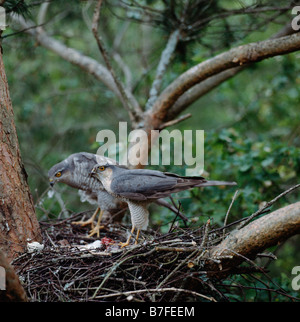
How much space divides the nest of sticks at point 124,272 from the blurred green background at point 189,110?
99 centimetres

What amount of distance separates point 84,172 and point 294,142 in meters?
4.01

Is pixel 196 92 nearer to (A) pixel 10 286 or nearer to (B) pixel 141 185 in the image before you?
(B) pixel 141 185

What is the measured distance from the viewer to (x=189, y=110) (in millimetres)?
7949

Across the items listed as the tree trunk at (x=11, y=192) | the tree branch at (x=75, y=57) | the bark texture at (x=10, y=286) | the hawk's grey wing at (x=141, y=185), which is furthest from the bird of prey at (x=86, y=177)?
the bark texture at (x=10, y=286)

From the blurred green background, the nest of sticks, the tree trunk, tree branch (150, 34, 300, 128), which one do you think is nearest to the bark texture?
the nest of sticks

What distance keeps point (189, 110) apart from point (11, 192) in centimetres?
530

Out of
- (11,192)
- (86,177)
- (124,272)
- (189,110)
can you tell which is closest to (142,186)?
(86,177)

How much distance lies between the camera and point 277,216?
251cm

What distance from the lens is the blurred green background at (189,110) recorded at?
485cm

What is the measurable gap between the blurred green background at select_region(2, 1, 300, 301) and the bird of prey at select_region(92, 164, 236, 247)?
325mm

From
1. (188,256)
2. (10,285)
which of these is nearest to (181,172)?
(188,256)

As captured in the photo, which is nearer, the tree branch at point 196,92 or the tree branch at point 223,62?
the tree branch at point 223,62

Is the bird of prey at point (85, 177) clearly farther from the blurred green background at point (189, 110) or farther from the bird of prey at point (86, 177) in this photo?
the blurred green background at point (189, 110)

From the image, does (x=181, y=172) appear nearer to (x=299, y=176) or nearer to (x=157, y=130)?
(x=157, y=130)
